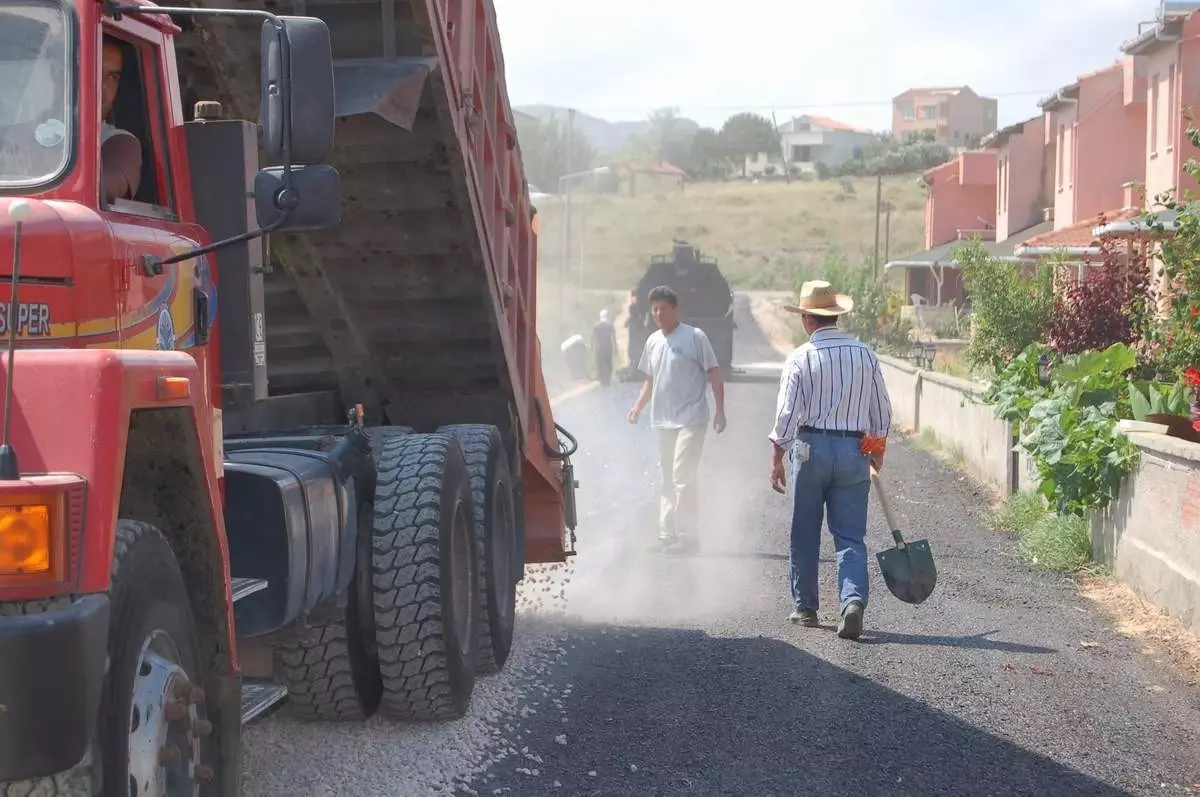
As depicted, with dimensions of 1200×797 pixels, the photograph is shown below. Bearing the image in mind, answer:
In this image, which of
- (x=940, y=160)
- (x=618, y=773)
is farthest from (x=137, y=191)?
(x=940, y=160)

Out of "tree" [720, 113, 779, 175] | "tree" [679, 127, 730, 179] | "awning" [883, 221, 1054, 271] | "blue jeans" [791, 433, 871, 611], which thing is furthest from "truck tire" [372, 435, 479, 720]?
"tree" [720, 113, 779, 175]

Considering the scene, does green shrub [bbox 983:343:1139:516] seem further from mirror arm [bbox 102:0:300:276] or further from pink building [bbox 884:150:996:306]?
pink building [bbox 884:150:996:306]

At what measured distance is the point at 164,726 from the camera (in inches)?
145

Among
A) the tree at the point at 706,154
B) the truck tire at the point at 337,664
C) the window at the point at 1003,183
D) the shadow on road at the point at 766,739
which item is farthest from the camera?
the tree at the point at 706,154

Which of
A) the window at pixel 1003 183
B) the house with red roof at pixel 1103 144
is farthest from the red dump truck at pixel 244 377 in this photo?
the window at pixel 1003 183

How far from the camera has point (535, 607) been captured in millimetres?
9164

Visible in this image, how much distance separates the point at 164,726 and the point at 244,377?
1.52 meters

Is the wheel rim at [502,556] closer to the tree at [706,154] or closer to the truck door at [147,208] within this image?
the truck door at [147,208]

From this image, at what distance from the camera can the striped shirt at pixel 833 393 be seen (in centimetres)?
826

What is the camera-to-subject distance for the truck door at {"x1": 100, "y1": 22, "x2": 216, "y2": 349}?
13.4 ft

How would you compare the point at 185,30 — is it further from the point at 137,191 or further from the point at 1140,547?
the point at 1140,547

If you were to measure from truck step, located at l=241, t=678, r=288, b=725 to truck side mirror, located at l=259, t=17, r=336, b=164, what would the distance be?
1624 millimetres

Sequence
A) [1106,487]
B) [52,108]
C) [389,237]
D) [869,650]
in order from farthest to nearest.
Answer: [1106,487] < [869,650] < [389,237] < [52,108]

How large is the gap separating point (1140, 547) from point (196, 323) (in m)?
6.13
